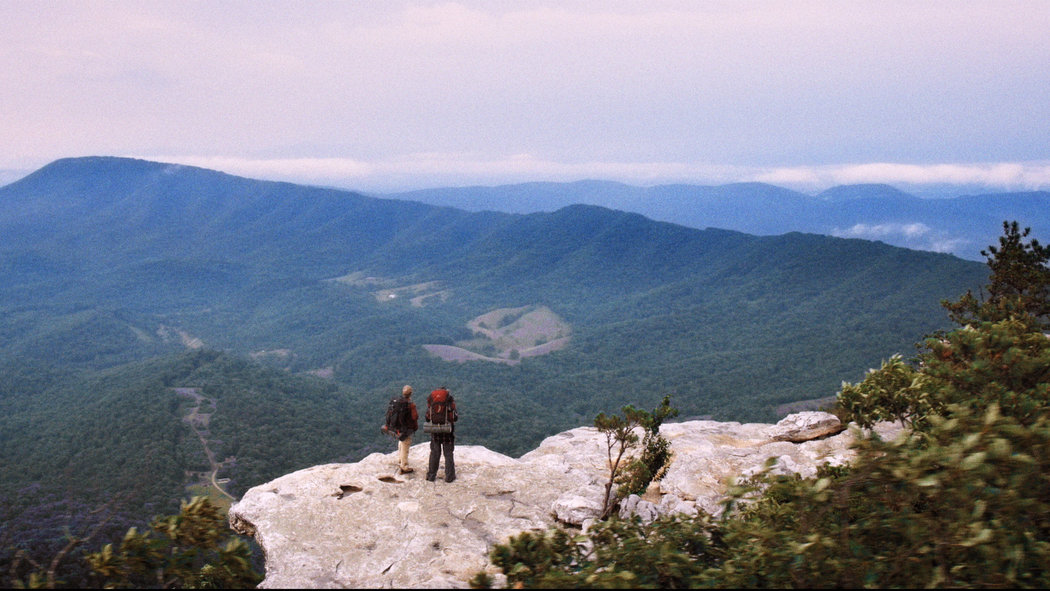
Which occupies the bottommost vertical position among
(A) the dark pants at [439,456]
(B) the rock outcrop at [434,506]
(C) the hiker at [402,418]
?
(B) the rock outcrop at [434,506]

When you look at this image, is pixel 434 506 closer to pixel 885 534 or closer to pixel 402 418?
pixel 402 418

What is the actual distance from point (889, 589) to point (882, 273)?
213m

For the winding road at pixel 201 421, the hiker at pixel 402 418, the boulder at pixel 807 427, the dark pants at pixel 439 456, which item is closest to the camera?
the dark pants at pixel 439 456

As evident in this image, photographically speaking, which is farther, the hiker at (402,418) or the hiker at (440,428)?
the hiker at (402,418)

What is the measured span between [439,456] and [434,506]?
1.67 metres

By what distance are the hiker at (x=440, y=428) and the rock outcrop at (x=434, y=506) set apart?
48 cm

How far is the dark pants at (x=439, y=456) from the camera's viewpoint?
16438 millimetres

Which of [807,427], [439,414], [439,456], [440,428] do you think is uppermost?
[439,414]

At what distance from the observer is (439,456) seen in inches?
655

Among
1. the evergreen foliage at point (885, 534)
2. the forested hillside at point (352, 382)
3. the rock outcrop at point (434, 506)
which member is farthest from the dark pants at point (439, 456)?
the forested hillside at point (352, 382)

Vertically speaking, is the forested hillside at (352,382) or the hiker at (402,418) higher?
the hiker at (402,418)

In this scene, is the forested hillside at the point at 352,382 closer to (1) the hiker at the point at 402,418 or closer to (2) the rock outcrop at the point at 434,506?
(2) the rock outcrop at the point at 434,506

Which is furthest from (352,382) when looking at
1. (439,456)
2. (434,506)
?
(434,506)

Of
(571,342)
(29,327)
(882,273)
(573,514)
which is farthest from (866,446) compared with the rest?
(29,327)
